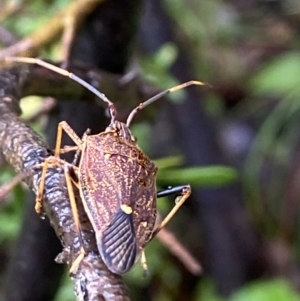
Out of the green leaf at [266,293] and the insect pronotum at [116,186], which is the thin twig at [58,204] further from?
the green leaf at [266,293]

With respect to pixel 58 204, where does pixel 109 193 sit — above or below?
below

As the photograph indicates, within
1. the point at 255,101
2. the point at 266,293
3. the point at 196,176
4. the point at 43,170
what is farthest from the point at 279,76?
the point at 43,170

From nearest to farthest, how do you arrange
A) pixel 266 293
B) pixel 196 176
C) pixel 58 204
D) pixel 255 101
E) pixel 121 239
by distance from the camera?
pixel 58 204, pixel 121 239, pixel 196 176, pixel 266 293, pixel 255 101

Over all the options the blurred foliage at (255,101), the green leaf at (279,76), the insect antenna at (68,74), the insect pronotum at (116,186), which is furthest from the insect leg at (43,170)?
the green leaf at (279,76)

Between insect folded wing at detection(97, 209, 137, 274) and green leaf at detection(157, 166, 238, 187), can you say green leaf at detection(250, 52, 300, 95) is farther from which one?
insect folded wing at detection(97, 209, 137, 274)

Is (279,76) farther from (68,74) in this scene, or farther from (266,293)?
(68,74)

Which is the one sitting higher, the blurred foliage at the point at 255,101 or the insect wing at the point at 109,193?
the insect wing at the point at 109,193
